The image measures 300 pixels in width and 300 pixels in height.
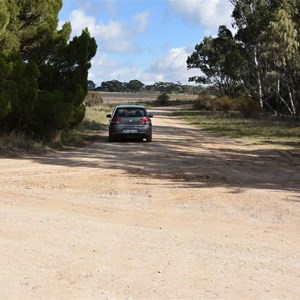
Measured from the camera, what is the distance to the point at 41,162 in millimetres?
13867

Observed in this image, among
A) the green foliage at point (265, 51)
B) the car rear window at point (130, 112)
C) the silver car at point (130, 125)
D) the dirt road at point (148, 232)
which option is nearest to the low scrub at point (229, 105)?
the green foliage at point (265, 51)

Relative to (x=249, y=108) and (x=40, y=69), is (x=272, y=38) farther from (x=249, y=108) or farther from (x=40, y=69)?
(x=40, y=69)

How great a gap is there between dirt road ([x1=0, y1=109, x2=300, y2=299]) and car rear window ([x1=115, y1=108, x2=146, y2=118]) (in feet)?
25.4

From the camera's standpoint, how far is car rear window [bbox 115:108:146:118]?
818 inches

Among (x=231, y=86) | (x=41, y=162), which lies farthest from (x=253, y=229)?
(x=231, y=86)

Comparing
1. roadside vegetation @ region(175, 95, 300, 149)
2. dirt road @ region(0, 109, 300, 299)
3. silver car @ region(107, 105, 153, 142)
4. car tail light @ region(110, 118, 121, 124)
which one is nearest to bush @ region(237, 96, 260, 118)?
roadside vegetation @ region(175, 95, 300, 149)

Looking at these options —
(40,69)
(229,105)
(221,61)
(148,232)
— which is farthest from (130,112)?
(221,61)

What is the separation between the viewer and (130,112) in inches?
822

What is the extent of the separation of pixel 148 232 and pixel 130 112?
14530 mm

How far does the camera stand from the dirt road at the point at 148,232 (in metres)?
4.69

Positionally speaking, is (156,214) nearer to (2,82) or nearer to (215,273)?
(215,273)

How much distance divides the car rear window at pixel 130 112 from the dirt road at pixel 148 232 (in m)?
7.74

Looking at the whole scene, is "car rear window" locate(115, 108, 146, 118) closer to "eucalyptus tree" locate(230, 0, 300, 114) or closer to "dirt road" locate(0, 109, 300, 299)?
"dirt road" locate(0, 109, 300, 299)

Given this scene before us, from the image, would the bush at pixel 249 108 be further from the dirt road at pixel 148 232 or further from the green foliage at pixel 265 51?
the dirt road at pixel 148 232
